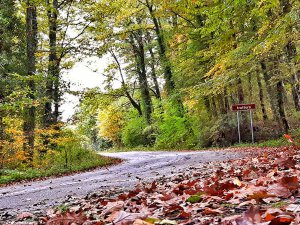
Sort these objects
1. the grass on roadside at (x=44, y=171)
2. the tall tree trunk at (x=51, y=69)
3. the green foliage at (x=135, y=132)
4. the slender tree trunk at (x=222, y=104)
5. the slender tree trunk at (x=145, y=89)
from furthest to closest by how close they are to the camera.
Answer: the green foliage at (x=135, y=132), the slender tree trunk at (x=145, y=89), the slender tree trunk at (x=222, y=104), the tall tree trunk at (x=51, y=69), the grass on roadside at (x=44, y=171)

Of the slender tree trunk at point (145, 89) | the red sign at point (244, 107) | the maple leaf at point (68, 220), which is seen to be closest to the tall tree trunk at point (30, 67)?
the red sign at point (244, 107)

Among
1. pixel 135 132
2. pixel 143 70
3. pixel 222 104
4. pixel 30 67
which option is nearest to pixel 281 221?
pixel 30 67

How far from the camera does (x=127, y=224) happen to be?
2037mm

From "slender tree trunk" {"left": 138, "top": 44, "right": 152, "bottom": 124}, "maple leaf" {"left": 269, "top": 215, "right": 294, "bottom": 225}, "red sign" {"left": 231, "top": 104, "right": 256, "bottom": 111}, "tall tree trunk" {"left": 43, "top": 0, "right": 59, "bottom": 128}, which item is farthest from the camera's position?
"slender tree trunk" {"left": 138, "top": 44, "right": 152, "bottom": 124}

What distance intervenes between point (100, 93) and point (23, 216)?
80.8 feet

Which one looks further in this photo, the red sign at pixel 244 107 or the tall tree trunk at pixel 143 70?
the tall tree trunk at pixel 143 70

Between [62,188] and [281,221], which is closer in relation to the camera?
[281,221]

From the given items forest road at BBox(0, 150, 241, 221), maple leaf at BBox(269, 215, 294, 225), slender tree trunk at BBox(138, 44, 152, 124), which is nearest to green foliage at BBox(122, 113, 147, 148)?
slender tree trunk at BBox(138, 44, 152, 124)

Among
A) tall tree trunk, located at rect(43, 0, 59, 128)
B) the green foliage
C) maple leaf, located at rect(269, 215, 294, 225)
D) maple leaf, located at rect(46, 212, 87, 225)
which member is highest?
tall tree trunk, located at rect(43, 0, 59, 128)

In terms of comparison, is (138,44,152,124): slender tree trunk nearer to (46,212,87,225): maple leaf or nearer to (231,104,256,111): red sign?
(231,104,256,111): red sign

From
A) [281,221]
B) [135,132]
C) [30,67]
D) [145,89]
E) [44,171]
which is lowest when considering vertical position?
[44,171]

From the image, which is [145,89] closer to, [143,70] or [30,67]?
[143,70]

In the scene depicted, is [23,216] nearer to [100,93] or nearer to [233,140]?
[233,140]

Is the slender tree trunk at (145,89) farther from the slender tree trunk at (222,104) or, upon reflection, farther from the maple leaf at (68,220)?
the maple leaf at (68,220)
